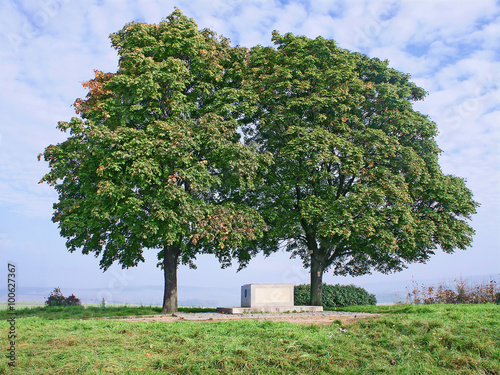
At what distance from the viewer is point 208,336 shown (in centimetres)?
954

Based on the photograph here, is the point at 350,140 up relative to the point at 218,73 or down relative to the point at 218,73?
down

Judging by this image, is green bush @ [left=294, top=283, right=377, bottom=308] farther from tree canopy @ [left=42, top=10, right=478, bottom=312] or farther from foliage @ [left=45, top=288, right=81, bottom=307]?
foliage @ [left=45, top=288, right=81, bottom=307]

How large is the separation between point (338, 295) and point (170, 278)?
394 inches

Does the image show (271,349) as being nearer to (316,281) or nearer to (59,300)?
(316,281)

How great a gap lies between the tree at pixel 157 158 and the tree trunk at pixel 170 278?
5cm

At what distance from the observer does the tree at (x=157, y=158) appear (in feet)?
55.4

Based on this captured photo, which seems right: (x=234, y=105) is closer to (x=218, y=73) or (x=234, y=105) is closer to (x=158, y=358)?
(x=218, y=73)

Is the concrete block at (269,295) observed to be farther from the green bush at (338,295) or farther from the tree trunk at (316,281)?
the green bush at (338,295)

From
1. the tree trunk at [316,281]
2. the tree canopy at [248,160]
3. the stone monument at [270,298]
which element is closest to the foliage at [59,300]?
the tree canopy at [248,160]

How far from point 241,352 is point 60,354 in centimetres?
388

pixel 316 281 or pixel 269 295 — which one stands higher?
pixel 316 281

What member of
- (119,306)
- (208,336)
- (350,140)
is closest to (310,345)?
(208,336)

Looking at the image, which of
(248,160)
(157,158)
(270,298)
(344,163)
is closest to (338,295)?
(270,298)

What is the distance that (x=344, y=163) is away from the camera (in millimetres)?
19969
